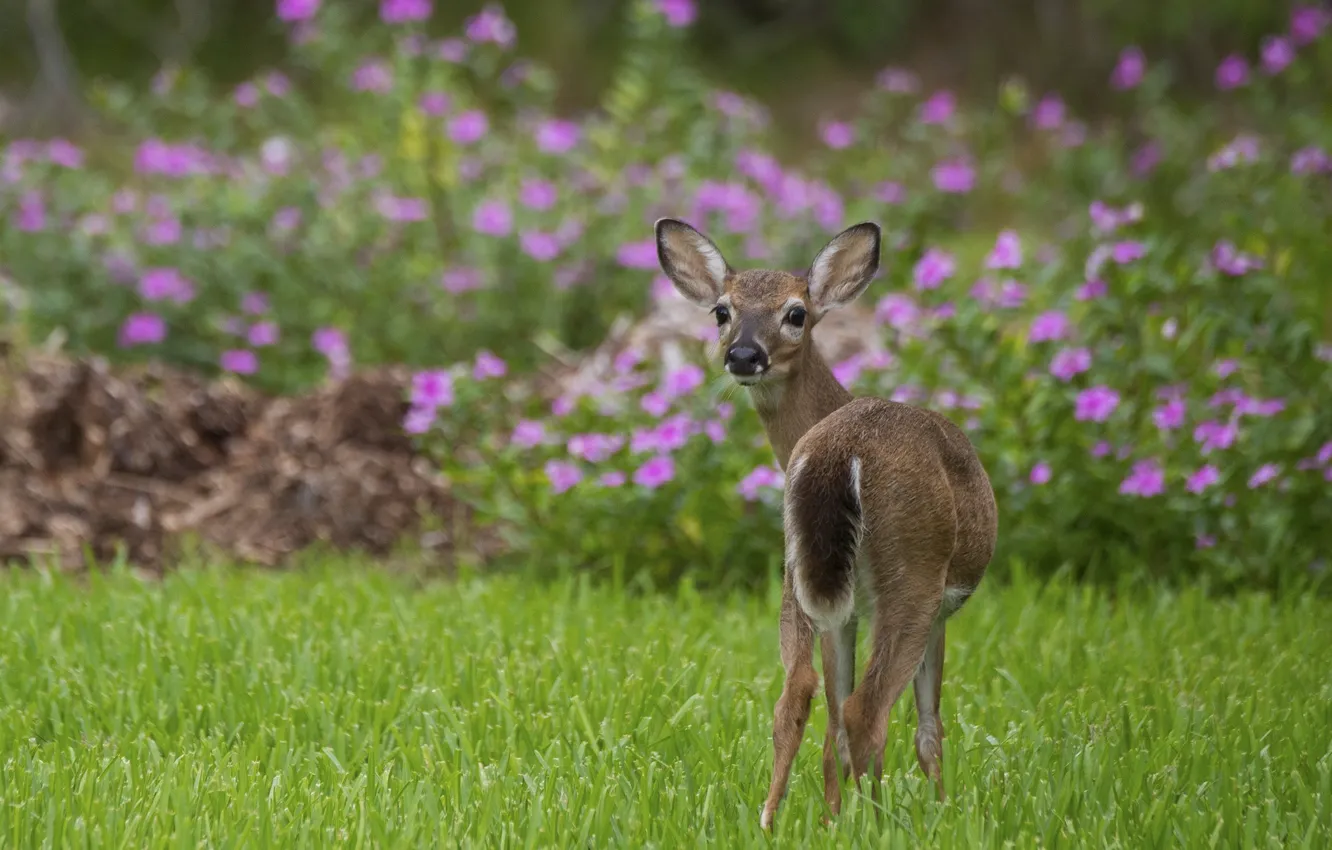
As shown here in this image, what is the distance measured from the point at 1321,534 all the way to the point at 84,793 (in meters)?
3.76

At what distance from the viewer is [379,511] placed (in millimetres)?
6270

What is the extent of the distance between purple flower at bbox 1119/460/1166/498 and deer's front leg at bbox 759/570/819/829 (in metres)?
2.46

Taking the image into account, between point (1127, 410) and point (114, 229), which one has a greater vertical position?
point (114, 229)

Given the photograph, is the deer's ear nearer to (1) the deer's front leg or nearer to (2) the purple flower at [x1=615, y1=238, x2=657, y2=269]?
(1) the deer's front leg

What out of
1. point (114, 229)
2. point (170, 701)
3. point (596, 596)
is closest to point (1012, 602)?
point (596, 596)

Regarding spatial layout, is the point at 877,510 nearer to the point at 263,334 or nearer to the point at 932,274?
the point at 932,274

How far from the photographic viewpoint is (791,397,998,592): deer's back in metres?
2.84

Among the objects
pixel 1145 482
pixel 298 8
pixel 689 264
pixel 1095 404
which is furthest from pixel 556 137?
pixel 689 264

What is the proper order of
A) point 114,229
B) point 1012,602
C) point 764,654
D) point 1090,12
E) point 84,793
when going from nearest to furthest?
point 84,793, point 764,654, point 1012,602, point 114,229, point 1090,12

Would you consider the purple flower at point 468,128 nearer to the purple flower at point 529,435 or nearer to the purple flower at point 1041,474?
the purple flower at point 529,435

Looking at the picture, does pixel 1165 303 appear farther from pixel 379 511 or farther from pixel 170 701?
pixel 170 701

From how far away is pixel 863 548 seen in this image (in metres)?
2.86

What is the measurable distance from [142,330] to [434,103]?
187 centimetres

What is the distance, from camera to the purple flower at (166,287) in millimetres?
8281
